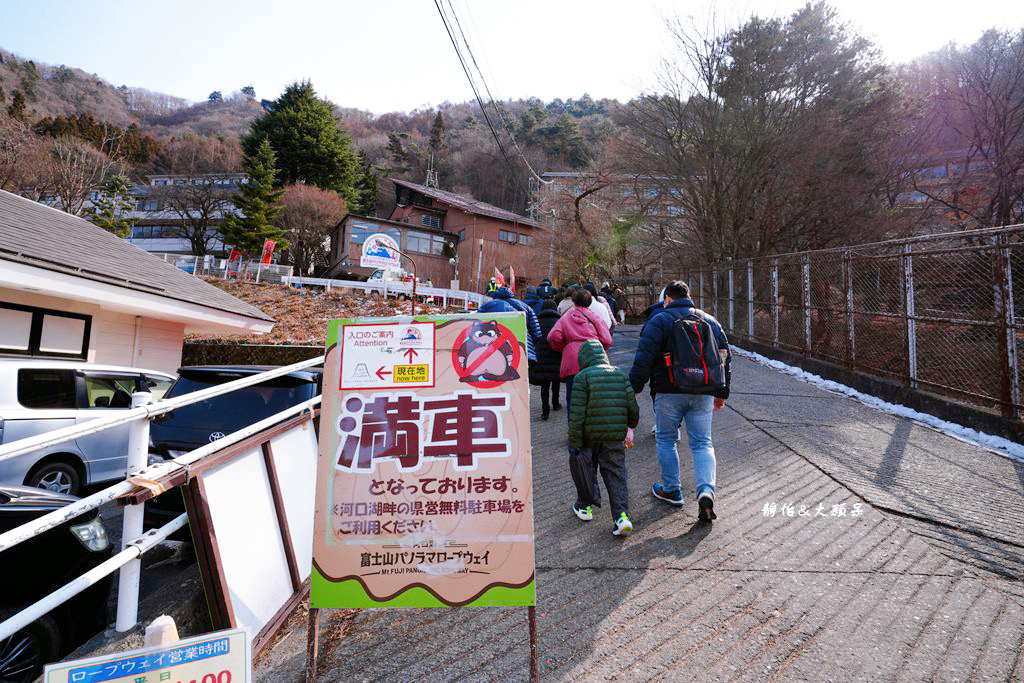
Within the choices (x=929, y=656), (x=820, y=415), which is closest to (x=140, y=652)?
(x=929, y=656)

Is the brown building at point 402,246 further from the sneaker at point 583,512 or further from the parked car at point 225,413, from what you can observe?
the sneaker at point 583,512

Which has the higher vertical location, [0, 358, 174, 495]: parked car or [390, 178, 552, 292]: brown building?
[390, 178, 552, 292]: brown building

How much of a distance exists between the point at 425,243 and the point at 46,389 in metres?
33.8

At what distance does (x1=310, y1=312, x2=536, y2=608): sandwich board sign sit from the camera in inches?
A: 92.4

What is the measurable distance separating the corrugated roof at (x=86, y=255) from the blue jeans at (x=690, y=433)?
8.71 metres

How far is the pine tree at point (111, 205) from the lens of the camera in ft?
91.6

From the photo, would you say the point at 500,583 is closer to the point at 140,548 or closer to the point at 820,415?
the point at 140,548

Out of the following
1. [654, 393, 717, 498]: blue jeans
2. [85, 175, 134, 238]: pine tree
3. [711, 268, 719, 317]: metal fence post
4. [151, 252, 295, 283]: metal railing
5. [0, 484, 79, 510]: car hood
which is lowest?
[0, 484, 79, 510]: car hood

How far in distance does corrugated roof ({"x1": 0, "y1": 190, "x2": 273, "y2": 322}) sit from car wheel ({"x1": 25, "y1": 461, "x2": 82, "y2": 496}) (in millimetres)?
3142

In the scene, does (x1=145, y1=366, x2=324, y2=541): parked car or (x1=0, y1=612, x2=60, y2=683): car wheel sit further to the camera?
(x1=145, y1=366, x2=324, y2=541): parked car

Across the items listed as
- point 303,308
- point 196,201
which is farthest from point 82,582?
point 196,201

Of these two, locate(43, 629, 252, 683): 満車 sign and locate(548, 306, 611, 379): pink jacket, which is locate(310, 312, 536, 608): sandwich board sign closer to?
locate(43, 629, 252, 683): 満車 sign

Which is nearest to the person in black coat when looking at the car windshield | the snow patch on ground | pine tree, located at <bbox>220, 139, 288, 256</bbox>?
the car windshield

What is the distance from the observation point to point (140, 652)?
54.4 inches
